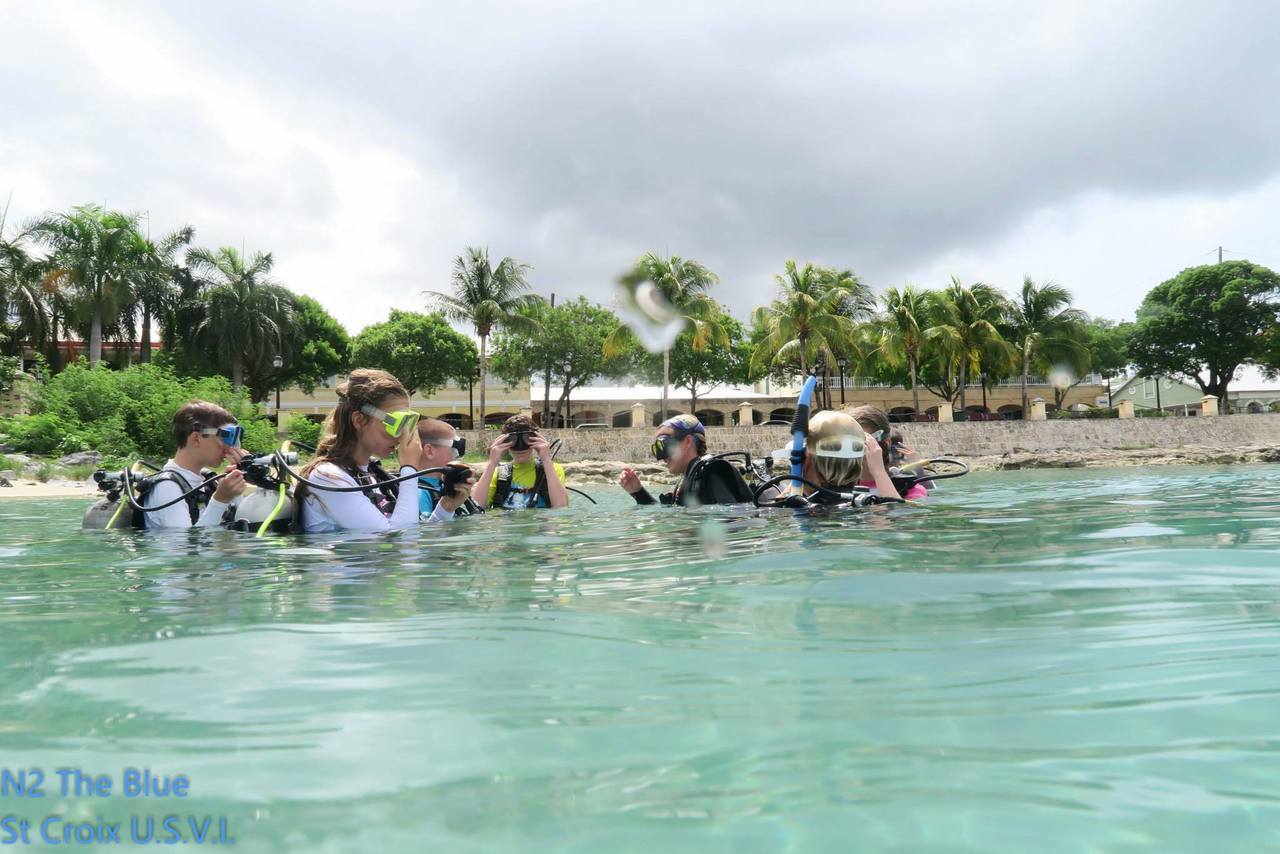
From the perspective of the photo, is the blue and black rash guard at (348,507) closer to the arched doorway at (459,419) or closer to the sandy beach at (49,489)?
the sandy beach at (49,489)

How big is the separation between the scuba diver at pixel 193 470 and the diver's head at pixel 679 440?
285 centimetres

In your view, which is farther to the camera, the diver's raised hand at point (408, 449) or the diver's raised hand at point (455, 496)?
the diver's raised hand at point (455, 496)

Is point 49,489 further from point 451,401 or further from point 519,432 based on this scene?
point 451,401

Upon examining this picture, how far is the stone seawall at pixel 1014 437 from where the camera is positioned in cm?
3139

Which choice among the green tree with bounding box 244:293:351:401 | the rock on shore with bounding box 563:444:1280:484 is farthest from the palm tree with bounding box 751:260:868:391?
the green tree with bounding box 244:293:351:401

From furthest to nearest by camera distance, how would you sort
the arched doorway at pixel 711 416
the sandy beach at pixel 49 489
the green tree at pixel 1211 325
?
the arched doorway at pixel 711 416 → the green tree at pixel 1211 325 → the sandy beach at pixel 49 489

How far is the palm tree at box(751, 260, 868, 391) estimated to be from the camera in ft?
105

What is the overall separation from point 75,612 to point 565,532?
2.98 meters

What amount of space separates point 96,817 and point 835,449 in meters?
4.31

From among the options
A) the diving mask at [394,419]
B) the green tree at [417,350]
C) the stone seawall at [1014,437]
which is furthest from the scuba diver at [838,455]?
the green tree at [417,350]

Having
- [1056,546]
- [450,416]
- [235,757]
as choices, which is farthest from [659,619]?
[450,416]

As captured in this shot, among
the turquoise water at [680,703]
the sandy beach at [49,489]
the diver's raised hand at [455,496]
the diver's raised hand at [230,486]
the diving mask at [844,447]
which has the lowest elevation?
the sandy beach at [49,489]

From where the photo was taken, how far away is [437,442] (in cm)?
601

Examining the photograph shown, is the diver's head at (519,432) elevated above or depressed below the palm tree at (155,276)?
below
